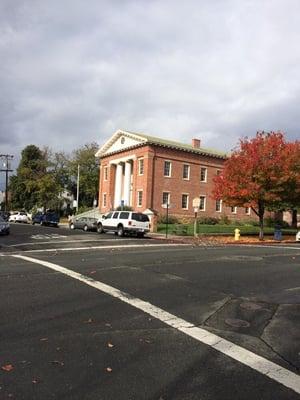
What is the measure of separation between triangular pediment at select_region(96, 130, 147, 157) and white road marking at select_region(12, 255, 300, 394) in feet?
157

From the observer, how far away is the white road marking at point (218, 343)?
18.4 feet

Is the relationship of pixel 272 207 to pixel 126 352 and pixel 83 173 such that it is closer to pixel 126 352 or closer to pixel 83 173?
pixel 126 352

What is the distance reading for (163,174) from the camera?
57719mm

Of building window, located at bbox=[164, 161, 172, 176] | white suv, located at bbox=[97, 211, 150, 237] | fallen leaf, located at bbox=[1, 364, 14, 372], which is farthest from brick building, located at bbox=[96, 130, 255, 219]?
fallen leaf, located at bbox=[1, 364, 14, 372]

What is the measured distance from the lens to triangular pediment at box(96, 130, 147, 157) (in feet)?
195

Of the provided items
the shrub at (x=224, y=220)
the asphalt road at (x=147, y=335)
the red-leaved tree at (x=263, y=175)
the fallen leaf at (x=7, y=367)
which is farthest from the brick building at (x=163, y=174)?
the fallen leaf at (x=7, y=367)

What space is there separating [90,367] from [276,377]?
203cm

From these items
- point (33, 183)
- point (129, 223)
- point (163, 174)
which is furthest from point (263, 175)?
point (33, 183)

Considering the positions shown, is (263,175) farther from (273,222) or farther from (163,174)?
(273,222)

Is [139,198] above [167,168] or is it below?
below

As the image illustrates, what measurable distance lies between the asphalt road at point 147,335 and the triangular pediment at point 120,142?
46.0 m

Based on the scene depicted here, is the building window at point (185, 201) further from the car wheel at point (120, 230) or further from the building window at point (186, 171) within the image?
the car wheel at point (120, 230)

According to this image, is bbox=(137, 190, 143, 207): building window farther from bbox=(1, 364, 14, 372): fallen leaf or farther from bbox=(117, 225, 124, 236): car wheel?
bbox=(1, 364, 14, 372): fallen leaf

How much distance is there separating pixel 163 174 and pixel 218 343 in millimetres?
51118
